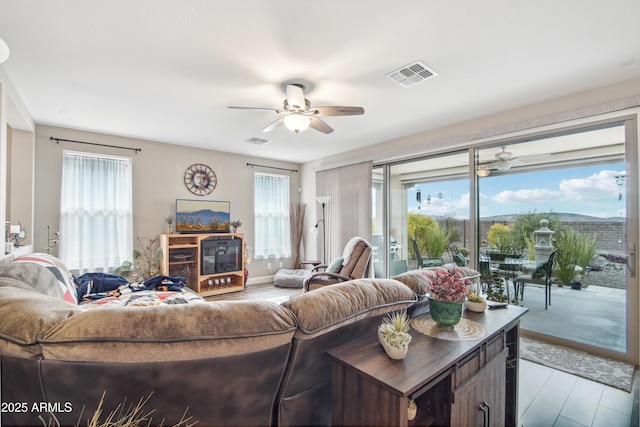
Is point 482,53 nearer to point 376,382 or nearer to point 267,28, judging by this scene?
point 267,28

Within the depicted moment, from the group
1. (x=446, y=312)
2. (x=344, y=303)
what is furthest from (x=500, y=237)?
(x=344, y=303)

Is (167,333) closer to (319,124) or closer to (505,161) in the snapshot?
(319,124)

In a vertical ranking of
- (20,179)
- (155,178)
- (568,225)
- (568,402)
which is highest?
(155,178)

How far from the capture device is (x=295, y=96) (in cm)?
277

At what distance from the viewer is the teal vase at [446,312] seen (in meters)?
1.46

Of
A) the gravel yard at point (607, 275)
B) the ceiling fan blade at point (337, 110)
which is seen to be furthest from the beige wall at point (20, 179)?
the gravel yard at point (607, 275)

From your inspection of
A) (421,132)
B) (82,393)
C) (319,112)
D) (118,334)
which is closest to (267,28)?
(319,112)

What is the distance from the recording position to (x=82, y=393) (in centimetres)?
88

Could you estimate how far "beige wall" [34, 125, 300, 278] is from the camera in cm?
413

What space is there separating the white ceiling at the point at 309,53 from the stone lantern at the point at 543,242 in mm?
1464

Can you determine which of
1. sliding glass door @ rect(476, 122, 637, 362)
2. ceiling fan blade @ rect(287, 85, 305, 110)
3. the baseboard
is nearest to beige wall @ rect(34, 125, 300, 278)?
the baseboard

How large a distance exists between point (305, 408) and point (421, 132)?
4.08 meters

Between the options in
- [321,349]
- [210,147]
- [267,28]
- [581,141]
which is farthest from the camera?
[210,147]

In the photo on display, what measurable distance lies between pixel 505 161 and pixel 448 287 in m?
2.94
